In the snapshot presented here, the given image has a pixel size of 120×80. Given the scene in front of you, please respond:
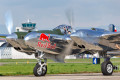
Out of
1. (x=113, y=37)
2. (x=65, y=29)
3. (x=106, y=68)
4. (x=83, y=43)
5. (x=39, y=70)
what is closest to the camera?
(x=83, y=43)

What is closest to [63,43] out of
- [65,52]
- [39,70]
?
[65,52]

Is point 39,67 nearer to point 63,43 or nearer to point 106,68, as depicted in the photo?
point 63,43

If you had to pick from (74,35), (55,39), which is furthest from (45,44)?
(74,35)

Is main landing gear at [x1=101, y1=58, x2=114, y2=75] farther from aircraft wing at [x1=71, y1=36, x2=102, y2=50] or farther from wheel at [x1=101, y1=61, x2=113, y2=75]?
aircraft wing at [x1=71, y1=36, x2=102, y2=50]

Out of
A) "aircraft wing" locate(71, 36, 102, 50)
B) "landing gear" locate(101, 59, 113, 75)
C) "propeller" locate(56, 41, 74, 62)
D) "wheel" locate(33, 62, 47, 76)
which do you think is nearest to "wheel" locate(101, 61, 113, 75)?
"landing gear" locate(101, 59, 113, 75)

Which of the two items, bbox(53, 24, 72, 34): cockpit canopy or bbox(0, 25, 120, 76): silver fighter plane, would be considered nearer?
bbox(0, 25, 120, 76): silver fighter plane

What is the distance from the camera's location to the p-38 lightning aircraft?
2388 centimetres

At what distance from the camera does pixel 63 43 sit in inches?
1013

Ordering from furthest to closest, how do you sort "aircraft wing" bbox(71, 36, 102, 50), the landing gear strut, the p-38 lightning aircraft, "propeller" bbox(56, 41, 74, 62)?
"propeller" bbox(56, 41, 74, 62)
the landing gear strut
the p-38 lightning aircraft
"aircraft wing" bbox(71, 36, 102, 50)

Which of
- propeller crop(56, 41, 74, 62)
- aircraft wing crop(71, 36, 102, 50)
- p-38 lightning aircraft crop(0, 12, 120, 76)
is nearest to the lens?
aircraft wing crop(71, 36, 102, 50)

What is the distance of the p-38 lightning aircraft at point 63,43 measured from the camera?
78.3 feet

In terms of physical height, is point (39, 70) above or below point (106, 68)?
below

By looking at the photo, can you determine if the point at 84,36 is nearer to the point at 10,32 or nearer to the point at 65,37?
the point at 65,37

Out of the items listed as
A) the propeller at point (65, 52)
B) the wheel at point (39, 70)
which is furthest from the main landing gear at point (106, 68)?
the wheel at point (39, 70)
